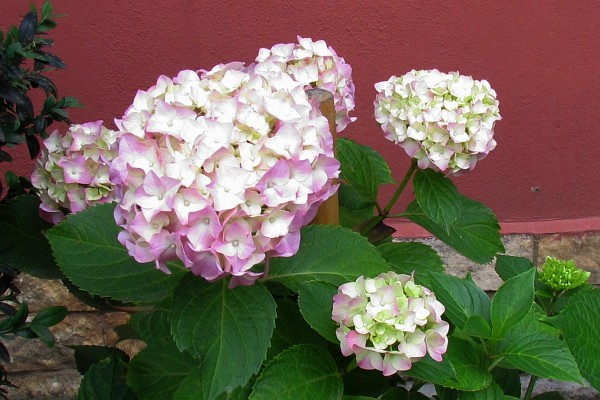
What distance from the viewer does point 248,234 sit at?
0.74m

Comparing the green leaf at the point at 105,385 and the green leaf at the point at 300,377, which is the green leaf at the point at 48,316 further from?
the green leaf at the point at 300,377

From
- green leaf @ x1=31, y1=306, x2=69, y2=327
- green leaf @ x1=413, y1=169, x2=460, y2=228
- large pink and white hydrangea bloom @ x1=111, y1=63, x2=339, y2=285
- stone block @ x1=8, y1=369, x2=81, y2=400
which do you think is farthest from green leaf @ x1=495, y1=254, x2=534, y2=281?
stone block @ x1=8, y1=369, x2=81, y2=400

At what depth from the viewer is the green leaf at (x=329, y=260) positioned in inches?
36.6

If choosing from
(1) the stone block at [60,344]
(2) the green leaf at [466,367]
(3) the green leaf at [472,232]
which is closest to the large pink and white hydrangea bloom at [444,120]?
(3) the green leaf at [472,232]

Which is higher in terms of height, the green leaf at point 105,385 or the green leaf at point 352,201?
the green leaf at point 352,201

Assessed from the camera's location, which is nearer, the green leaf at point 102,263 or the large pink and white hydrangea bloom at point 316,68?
the green leaf at point 102,263

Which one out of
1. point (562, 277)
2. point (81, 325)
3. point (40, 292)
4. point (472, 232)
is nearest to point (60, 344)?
point (81, 325)

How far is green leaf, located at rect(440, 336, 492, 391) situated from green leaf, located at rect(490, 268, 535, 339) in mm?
54

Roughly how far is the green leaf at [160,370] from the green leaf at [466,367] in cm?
42

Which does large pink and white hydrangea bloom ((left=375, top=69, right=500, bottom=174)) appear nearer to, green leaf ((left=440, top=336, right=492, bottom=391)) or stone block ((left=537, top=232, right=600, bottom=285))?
green leaf ((left=440, top=336, right=492, bottom=391))

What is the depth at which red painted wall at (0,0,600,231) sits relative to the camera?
2.01 m

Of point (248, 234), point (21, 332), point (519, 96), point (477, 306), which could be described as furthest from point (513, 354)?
point (519, 96)

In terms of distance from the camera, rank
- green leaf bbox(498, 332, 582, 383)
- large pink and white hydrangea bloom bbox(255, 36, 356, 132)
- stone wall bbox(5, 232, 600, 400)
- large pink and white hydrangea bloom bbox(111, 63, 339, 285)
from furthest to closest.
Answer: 1. stone wall bbox(5, 232, 600, 400)
2. large pink and white hydrangea bloom bbox(255, 36, 356, 132)
3. green leaf bbox(498, 332, 582, 383)
4. large pink and white hydrangea bloom bbox(111, 63, 339, 285)

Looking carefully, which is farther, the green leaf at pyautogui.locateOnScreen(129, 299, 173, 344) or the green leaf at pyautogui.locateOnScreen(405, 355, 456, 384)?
the green leaf at pyautogui.locateOnScreen(129, 299, 173, 344)
